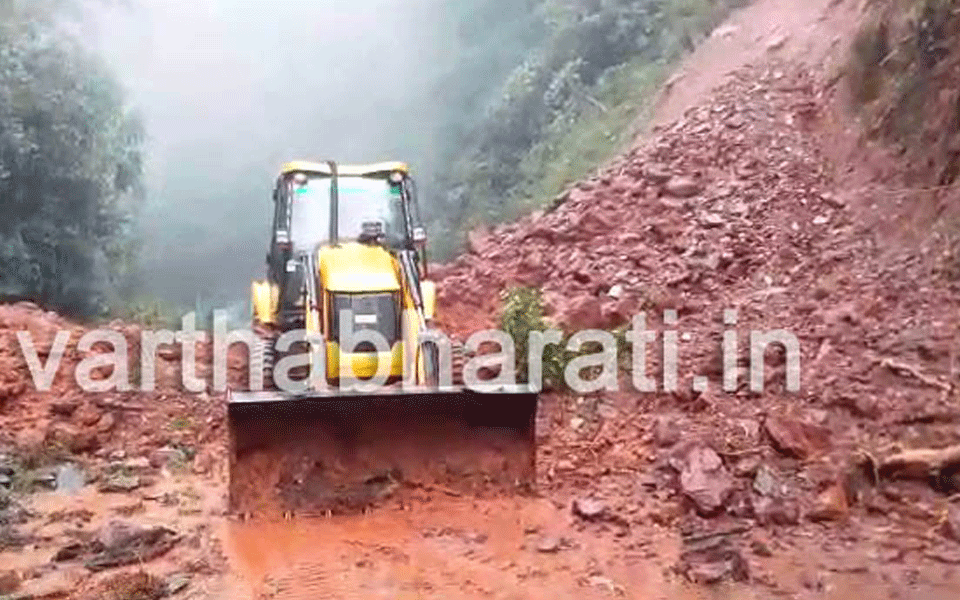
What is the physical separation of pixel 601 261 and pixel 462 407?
15.1ft

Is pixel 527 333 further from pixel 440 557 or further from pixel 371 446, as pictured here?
pixel 440 557

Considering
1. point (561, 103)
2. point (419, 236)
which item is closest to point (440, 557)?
point (419, 236)

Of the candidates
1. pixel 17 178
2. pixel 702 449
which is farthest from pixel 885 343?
pixel 17 178

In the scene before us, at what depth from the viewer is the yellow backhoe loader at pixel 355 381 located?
7977mm

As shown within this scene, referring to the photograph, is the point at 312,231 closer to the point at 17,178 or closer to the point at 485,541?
the point at 485,541

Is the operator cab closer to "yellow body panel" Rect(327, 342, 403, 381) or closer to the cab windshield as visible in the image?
the cab windshield

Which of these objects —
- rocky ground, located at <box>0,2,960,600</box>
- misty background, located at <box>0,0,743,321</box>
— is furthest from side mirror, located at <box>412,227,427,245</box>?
misty background, located at <box>0,0,743,321</box>

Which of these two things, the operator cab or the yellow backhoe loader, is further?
the operator cab

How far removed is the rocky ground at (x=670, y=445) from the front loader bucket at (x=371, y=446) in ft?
0.60

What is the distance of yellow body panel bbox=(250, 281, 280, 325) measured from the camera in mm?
10601

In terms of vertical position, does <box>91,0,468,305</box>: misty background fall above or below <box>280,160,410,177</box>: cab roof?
above

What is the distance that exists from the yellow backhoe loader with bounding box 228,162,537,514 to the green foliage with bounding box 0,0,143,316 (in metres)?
9.08

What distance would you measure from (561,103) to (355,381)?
46.0ft

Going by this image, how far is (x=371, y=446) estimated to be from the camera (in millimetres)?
8180
